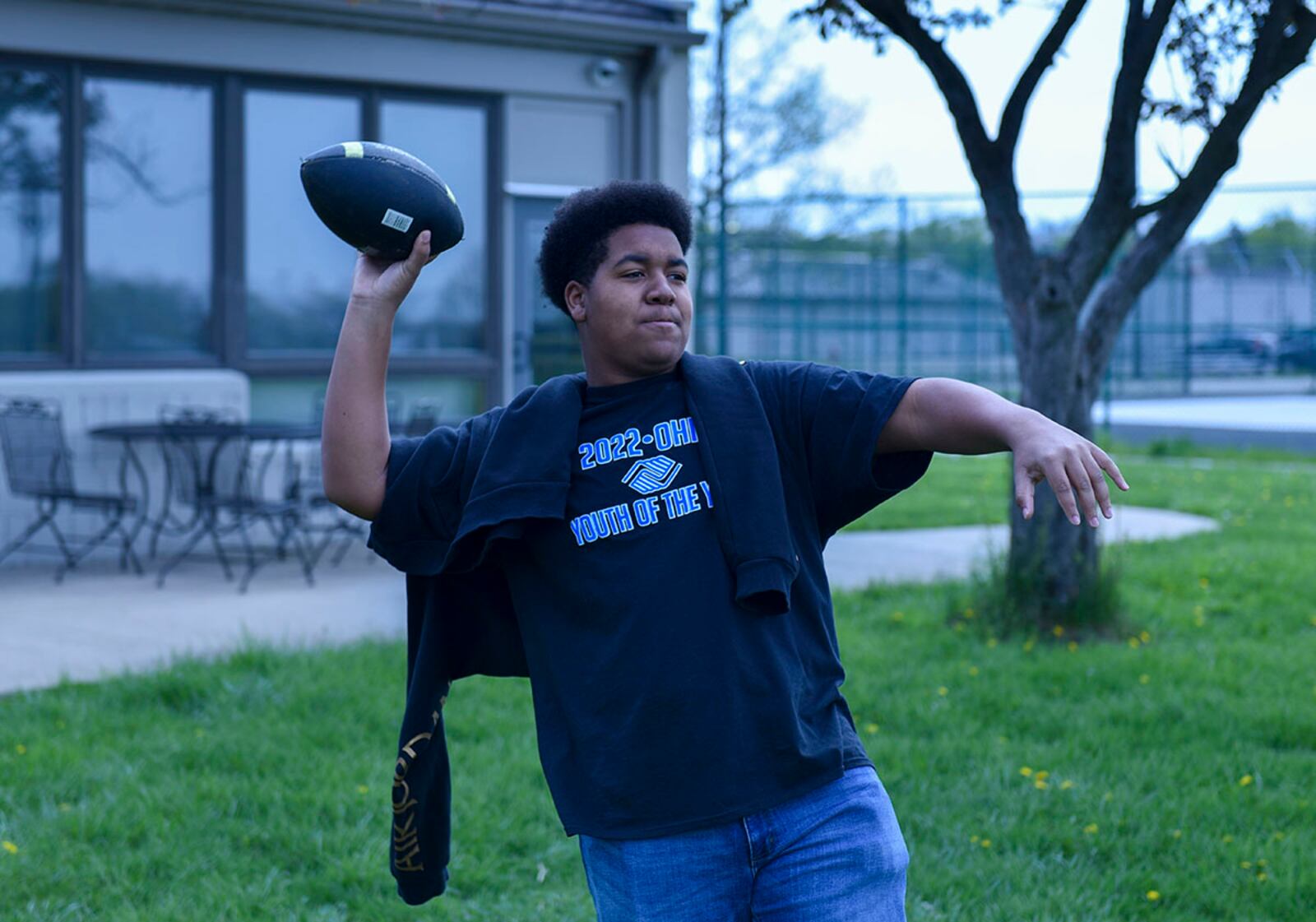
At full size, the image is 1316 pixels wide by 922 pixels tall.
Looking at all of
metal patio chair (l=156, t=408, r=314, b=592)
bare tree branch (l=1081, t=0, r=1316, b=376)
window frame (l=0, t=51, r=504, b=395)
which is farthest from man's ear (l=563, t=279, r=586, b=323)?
window frame (l=0, t=51, r=504, b=395)

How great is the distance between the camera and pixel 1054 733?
565cm

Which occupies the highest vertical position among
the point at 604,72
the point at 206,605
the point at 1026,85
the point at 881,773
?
the point at 604,72

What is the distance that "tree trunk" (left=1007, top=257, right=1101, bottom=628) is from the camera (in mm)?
7055

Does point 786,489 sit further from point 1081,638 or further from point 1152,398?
point 1152,398

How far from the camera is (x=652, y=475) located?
2.53 meters

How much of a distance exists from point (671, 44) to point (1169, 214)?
574 centimetres

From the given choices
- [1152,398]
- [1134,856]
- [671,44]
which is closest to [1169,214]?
[1134,856]

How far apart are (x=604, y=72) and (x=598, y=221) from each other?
31.3 ft

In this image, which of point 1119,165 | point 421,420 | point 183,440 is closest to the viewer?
point 1119,165

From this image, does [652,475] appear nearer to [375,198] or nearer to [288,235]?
[375,198]

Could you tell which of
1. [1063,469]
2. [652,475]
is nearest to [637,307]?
[652,475]

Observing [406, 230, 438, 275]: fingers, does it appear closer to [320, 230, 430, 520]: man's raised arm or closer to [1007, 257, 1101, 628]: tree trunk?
[320, 230, 430, 520]: man's raised arm

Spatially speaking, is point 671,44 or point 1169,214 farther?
point 671,44

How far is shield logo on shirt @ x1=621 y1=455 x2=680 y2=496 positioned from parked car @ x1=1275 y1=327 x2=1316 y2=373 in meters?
23.4
